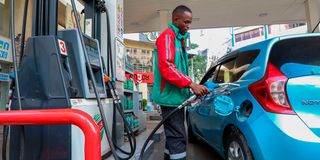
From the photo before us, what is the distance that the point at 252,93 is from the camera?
2547mm

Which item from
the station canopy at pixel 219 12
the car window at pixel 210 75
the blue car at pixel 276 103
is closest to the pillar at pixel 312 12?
the station canopy at pixel 219 12

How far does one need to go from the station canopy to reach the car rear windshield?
7702 millimetres

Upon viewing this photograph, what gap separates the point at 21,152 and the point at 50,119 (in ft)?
3.33

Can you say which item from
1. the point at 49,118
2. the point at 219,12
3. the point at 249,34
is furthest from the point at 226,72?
the point at 249,34

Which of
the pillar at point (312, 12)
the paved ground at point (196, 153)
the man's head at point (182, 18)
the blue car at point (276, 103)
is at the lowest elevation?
the paved ground at point (196, 153)

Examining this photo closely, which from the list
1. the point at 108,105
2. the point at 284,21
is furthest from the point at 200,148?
the point at 284,21

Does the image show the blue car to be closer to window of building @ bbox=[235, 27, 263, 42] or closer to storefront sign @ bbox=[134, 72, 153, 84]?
storefront sign @ bbox=[134, 72, 153, 84]

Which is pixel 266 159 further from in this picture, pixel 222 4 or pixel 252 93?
pixel 222 4

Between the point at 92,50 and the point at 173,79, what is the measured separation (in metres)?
1.21

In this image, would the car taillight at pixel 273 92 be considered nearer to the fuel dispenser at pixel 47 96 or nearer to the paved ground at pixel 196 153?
the fuel dispenser at pixel 47 96

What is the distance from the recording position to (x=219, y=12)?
11.5m

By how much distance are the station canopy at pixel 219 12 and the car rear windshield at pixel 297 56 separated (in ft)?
25.3

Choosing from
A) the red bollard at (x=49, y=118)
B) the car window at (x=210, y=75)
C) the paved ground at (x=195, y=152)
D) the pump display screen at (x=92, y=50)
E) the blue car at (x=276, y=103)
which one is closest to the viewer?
the red bollard at (x=49, y=118)

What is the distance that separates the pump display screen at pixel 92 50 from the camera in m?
3.18
